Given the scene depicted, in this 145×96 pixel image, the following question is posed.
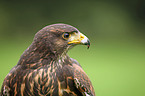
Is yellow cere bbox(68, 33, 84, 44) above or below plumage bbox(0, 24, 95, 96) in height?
above

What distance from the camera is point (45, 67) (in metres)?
2.40

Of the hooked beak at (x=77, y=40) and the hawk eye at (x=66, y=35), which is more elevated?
the hawk eye at (x=66, y=35)

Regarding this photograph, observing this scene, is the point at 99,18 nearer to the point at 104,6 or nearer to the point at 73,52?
the point at 104,6

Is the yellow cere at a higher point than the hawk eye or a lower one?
lower

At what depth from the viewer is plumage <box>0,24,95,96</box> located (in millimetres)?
2379

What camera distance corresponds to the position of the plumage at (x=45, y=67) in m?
2.38

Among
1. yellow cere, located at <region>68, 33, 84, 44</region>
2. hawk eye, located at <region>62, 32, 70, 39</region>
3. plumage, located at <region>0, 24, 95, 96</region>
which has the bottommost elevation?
plumage, located at <region>0, 24, 95, 96</region>

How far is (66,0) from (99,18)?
1461 mm

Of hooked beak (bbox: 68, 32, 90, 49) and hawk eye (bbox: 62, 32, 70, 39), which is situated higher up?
hawk eye (bbox: 62, 32, 70, 39)

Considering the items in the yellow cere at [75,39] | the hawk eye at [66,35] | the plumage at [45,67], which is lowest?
the plumage at [45,67]

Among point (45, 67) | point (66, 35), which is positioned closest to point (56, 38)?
point (66, 35)

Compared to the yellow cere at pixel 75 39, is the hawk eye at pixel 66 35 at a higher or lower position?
higher

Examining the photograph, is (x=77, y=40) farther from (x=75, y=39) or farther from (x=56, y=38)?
(x=56, y=38)

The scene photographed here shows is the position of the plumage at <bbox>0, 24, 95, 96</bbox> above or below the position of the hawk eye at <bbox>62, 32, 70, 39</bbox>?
below
